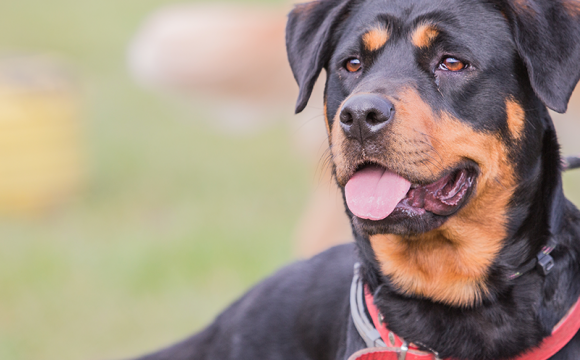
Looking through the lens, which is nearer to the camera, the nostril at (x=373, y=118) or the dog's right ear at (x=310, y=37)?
the nostril at (x=373, y=118)

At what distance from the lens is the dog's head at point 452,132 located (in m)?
2.45

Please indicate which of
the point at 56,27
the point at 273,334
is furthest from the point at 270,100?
the point at 56,27

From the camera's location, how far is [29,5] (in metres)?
19.2

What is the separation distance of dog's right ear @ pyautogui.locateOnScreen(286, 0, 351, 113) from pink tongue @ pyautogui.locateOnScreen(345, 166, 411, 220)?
22.1 inches

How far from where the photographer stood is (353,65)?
9.32ft

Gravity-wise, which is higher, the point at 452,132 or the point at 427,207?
the point at 452,132

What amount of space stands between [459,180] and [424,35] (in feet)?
1.81

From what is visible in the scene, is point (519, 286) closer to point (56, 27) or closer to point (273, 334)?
point (273, 334)

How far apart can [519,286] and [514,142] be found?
0.52 metres

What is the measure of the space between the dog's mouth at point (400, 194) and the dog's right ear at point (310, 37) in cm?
58

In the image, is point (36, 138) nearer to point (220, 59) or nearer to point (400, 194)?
point (220, 59)

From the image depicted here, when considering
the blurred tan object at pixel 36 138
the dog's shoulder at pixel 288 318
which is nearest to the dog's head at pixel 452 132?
the dog's shoulder at pixel 288 318

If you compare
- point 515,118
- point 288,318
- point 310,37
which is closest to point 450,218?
point 515,118

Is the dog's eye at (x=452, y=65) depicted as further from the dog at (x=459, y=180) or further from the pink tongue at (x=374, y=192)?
the pink tongue at (x=374, y=192)
